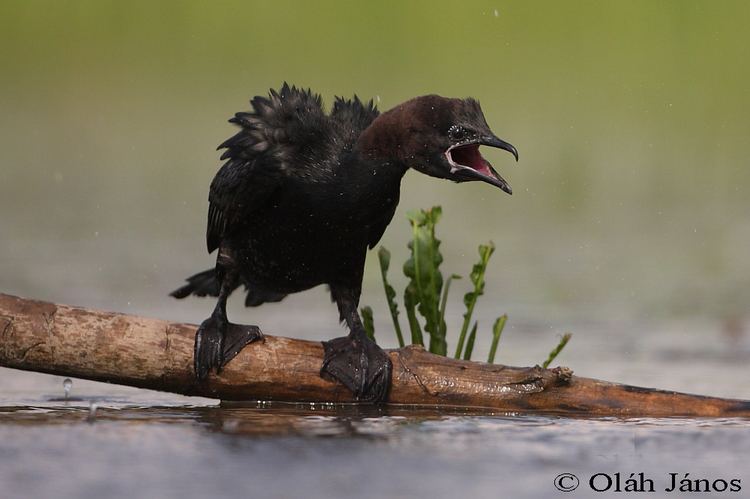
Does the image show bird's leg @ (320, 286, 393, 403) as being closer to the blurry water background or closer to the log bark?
the log bark

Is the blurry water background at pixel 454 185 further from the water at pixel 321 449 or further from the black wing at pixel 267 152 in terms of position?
the black wing at pixel 267 152

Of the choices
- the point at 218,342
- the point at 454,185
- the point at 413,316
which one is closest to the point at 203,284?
the point at 413,316

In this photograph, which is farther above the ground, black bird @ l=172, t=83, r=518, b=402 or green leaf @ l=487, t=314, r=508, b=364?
black bird @ l=172, t=83, r=518, b=402

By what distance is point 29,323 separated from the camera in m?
6.02

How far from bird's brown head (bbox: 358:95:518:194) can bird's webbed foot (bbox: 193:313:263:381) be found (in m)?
0.99

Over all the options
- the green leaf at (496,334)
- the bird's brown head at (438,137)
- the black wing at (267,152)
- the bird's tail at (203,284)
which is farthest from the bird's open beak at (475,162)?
the bird's tail at (203,284)

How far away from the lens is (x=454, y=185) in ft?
42.3

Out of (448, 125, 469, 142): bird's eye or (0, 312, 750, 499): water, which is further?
(448, 125, 469, 142): bird's eye

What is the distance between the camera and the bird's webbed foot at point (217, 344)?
20.1 feet

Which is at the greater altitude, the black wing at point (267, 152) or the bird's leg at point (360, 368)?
the black wing at point (267, 152)

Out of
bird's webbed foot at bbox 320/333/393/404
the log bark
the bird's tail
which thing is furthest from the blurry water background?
the bird's tail

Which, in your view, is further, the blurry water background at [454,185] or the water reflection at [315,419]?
the blurry water background at [454,185]

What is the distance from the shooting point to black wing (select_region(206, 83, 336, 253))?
20.8ft

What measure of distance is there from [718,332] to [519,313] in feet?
3.99
